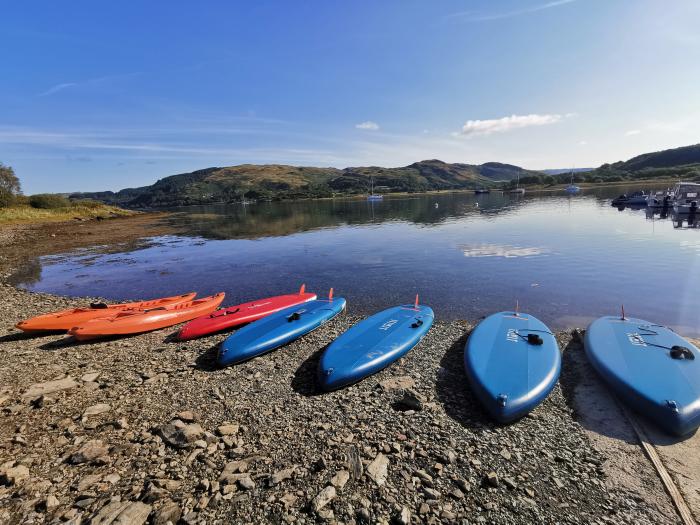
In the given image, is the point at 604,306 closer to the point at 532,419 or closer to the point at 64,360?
the point at 532,419

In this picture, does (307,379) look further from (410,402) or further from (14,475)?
(14,475)

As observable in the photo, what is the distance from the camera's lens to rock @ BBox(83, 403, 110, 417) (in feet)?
23.5

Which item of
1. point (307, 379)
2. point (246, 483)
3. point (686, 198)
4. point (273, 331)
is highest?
point (686, 198)

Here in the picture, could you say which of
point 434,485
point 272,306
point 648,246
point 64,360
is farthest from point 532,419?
point 648,246

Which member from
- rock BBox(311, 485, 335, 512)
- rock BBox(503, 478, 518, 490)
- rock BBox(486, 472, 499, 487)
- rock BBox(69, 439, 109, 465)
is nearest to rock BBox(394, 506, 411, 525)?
rock BBox(311, 485, 335, 512)

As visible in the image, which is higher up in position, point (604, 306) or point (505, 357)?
point (505, 357)

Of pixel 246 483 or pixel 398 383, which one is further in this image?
pixel 398 383

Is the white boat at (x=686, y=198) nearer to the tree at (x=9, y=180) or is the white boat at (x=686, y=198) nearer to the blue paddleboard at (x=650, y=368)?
the blue paddleboard at (x=650, y=368)

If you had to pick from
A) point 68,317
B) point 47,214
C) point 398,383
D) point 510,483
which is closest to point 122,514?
point 510,483

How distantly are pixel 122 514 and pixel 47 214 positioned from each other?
85335 mm

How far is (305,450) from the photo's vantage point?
20.8 ft

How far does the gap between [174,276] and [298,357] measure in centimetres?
1828

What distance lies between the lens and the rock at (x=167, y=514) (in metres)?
4.74

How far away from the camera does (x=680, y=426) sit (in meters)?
6.80
